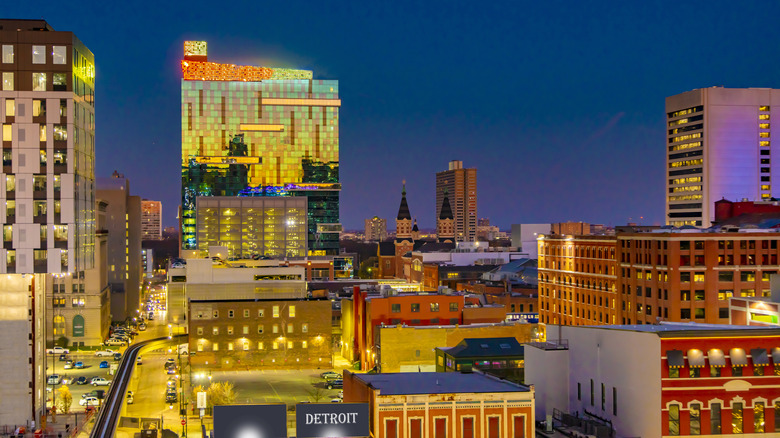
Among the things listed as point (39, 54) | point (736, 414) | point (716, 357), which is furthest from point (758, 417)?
point (39, 54)

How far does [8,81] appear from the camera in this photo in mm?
77750

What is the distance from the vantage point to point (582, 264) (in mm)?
124562

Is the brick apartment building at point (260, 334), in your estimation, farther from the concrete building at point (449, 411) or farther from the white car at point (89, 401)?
the concrete building at point (449, 411)

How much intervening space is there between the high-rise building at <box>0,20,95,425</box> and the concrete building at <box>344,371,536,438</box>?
44.2m

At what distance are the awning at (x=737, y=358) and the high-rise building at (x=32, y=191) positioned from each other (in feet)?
194

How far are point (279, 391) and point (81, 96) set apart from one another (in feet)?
119

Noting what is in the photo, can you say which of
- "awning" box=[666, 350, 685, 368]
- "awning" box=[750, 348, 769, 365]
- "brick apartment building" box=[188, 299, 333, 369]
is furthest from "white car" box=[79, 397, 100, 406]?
"awning" box=[750, 348, 769, 365]

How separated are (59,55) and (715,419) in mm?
63380

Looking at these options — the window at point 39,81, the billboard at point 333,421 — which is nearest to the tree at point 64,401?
the window at point 39,81

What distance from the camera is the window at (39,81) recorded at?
7838cm

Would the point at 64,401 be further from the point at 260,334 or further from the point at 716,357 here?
the point at 716,357

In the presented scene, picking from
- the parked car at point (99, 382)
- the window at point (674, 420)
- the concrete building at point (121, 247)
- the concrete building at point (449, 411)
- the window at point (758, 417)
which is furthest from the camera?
the concrete building at point (121, 247)

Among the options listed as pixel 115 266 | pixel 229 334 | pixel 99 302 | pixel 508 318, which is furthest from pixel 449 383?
pixel 115 266

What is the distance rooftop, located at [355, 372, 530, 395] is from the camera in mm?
44219
